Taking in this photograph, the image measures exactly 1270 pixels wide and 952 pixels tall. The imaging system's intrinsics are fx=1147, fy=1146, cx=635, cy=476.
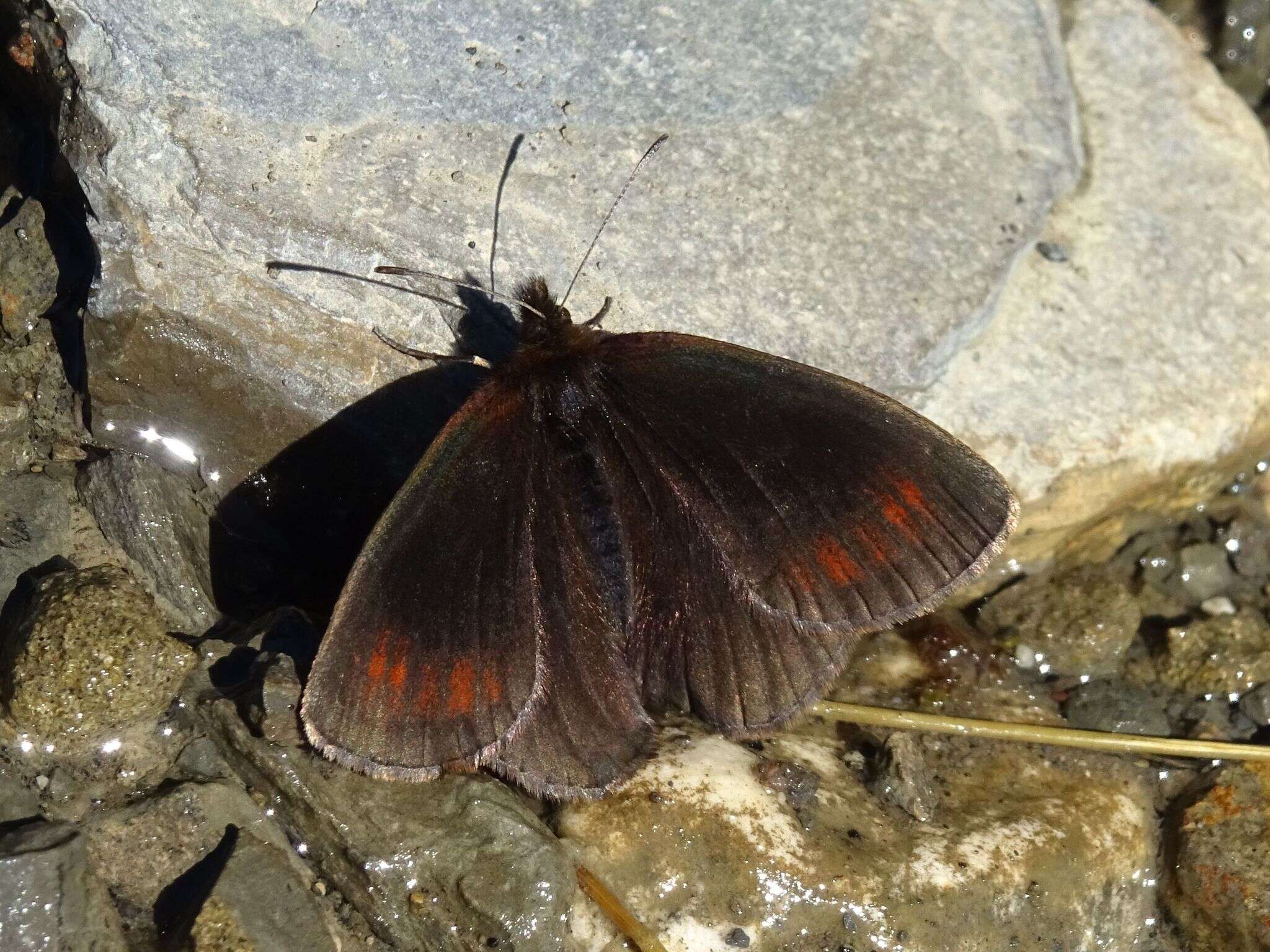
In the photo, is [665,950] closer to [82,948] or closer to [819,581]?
[819,581]

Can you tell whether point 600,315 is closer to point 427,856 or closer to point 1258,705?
point 427,856

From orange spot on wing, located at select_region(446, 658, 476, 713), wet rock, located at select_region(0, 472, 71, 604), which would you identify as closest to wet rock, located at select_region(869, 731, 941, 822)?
→ orange spot on wing, located at select_region(446, 658, 476, 713)

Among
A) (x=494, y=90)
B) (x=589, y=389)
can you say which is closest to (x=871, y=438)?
(x=589, y=389)

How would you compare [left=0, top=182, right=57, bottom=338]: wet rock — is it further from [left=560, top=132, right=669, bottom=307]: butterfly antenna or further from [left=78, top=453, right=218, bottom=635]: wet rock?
[left=560, top=132, right=669, bottom=307]: butterfly antenna

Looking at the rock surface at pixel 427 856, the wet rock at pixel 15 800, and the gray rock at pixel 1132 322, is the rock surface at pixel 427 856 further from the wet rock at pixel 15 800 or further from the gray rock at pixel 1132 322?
the gray rock at pixel 1132 322

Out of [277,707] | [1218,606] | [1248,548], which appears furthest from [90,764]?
[1248,548]

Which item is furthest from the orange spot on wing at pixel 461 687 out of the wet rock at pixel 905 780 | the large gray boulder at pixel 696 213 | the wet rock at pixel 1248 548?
the wet rock at pixel 1248 548

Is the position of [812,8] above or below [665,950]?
above
